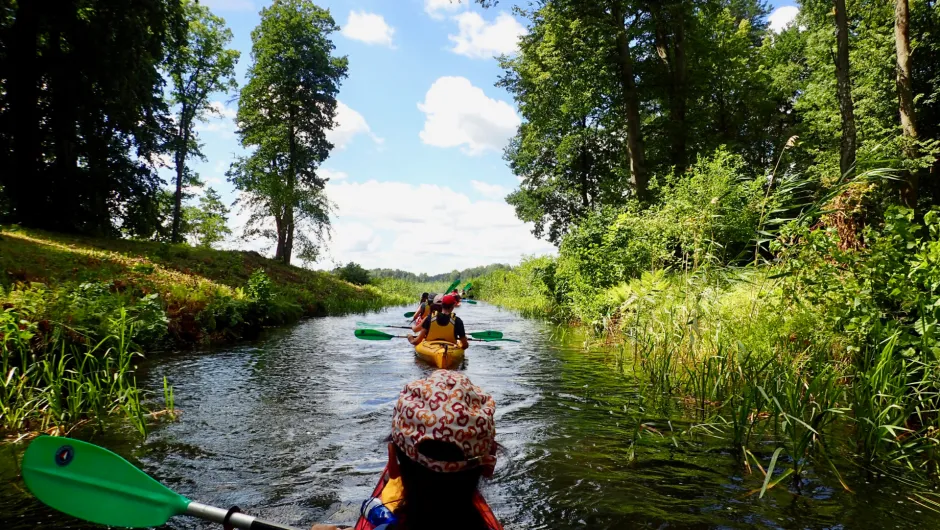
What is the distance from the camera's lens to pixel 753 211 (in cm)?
796

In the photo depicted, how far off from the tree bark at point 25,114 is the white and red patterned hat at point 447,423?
1854cm

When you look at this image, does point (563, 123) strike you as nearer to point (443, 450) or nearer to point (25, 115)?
point (25, 115)

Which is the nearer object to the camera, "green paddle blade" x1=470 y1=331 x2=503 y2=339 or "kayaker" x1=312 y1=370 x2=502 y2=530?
"kayaker" x1=312 y1=370 x2=502 y2=530

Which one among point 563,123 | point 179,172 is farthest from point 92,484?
point 179,172

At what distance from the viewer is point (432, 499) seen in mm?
1802

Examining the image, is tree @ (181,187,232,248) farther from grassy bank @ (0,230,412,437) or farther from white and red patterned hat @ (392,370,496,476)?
white and red patterned hat @ (392,370,496,476)

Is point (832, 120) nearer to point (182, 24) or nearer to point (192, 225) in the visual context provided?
point (182, 24)

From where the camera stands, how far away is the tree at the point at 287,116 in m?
27.0

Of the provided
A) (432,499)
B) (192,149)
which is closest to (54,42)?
(192,149)

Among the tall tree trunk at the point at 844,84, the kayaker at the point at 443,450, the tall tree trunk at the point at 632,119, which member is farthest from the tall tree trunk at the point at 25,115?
the tall tree trunk at the point at 844,84

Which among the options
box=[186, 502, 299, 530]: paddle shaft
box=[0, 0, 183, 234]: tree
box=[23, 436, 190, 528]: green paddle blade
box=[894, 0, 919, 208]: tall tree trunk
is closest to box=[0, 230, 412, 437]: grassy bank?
box=[23, 436, 190, 528]: green paddle blade

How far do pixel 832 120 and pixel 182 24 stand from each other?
24.0 metres

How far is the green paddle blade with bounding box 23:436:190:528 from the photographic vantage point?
2715 mm

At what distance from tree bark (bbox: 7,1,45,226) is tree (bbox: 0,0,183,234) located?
24mm
